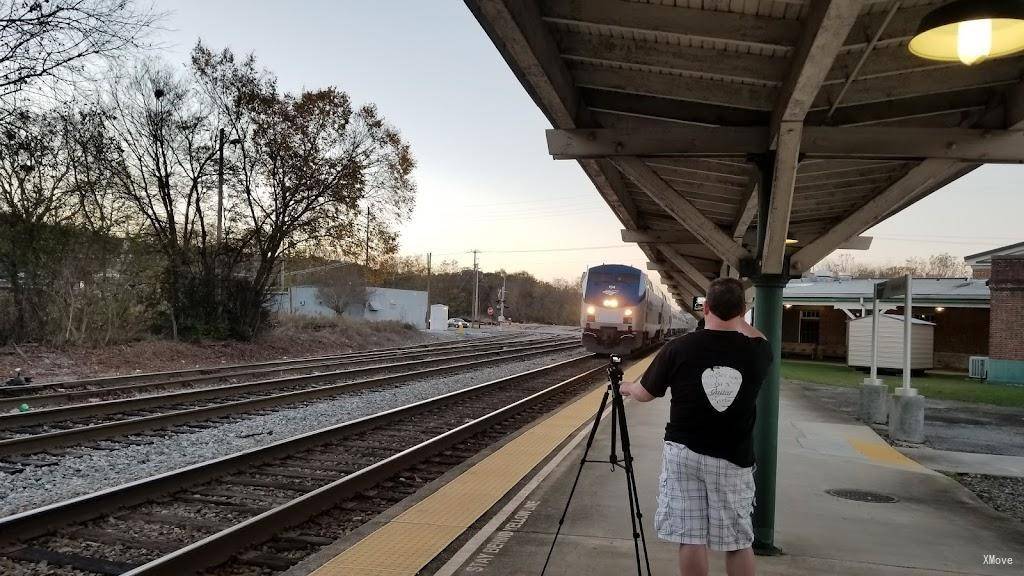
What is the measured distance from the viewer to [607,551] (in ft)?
15.1

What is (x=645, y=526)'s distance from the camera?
5285 mm

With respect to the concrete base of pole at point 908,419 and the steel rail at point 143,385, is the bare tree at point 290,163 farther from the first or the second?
the concrete base of pole at point 908,419

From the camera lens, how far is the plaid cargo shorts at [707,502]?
10.4 feet

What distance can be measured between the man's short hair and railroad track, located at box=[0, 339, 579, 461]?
6.81 m

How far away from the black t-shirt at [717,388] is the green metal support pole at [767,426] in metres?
1.45

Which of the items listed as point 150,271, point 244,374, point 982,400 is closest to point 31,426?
point 244,374

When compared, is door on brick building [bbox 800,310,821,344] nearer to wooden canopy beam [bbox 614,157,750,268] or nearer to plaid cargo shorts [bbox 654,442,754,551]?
wooden canopy beam [bbox 614,157,750,268]

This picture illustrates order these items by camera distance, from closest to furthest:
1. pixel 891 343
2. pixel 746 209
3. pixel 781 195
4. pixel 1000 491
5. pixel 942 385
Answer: pixel 781 195, pixel 1000 491, pixel 746 209, pixel 942 385, pixel 891 343

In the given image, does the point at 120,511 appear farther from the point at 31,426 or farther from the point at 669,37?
the point at 669,37

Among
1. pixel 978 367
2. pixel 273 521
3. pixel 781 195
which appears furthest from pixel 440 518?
pixel 978 367

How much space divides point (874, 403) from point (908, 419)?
2169 mm

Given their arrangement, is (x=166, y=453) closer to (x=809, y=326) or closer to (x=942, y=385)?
(x=942, y=385)

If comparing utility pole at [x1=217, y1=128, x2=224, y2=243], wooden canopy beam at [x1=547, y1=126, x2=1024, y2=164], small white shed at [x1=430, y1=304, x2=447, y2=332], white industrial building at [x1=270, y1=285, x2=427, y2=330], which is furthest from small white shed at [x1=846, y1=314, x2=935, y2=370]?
white industrial building at [x1=270, y1=285, x2=427, y2=330]

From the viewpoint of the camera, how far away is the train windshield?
Answer: 83.3 feet
